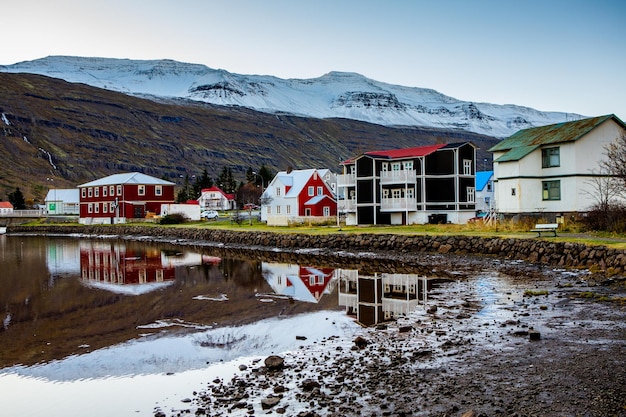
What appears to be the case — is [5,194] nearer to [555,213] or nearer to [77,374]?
[555,213]

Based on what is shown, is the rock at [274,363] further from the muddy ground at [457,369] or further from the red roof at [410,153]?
the red roof at [410,153]

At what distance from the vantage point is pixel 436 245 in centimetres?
3806

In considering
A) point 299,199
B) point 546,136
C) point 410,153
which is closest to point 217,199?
point 299,199

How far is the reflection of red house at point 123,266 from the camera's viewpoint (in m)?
33.1

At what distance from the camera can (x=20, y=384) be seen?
1330 centimetres

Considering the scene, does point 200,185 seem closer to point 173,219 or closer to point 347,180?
point 173,219

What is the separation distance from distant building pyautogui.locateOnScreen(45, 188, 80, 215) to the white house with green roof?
104497 mm

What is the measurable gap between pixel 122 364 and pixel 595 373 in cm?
1075

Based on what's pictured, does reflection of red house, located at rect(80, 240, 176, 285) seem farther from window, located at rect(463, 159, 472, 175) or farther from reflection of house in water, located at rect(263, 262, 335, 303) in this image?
window, located at rect(463, 159, 472, 175)

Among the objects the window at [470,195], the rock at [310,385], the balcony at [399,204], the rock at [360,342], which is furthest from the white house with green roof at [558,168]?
the rock at [310,385]

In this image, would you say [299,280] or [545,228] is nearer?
[299,280]

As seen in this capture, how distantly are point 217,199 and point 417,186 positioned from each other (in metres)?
79.5

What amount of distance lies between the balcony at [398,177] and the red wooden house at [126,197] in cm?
4195

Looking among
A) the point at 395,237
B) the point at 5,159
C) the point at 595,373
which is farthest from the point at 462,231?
the point at 5,159
